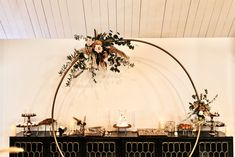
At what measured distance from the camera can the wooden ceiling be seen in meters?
4.03

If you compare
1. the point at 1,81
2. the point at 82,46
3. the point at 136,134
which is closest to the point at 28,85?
the point at 1,81

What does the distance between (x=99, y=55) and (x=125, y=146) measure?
122 centimetres

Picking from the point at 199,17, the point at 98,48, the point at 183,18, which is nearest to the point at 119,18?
the point at 98,48

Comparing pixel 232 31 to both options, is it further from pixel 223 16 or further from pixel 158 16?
pixel 158 16

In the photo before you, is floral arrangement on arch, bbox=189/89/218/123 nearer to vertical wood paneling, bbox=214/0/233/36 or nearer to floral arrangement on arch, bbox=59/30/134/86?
vertical wood paneling, bbox=214/0/233/36

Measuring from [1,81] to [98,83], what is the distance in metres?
1.38

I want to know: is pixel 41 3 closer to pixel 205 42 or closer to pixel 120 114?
pixel 120 114

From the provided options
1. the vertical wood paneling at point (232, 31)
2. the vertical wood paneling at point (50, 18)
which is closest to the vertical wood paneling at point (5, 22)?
the vertical wood paneling at point (50, 18)

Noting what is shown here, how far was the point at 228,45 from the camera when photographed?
4.70m

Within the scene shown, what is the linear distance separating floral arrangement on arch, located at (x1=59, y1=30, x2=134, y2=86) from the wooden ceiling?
21cm

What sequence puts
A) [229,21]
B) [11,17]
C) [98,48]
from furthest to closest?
1. [229,21]
2. [11,17]
3. [98,48]

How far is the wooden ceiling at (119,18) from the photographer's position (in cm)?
403

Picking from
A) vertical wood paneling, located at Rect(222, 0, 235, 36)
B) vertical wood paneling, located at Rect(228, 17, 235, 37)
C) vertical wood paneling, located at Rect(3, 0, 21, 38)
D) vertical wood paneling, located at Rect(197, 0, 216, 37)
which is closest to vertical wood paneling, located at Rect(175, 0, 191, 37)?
vertical wood paneling, located at Rect(197, 0, 216, 37)

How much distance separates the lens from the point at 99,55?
414cm
